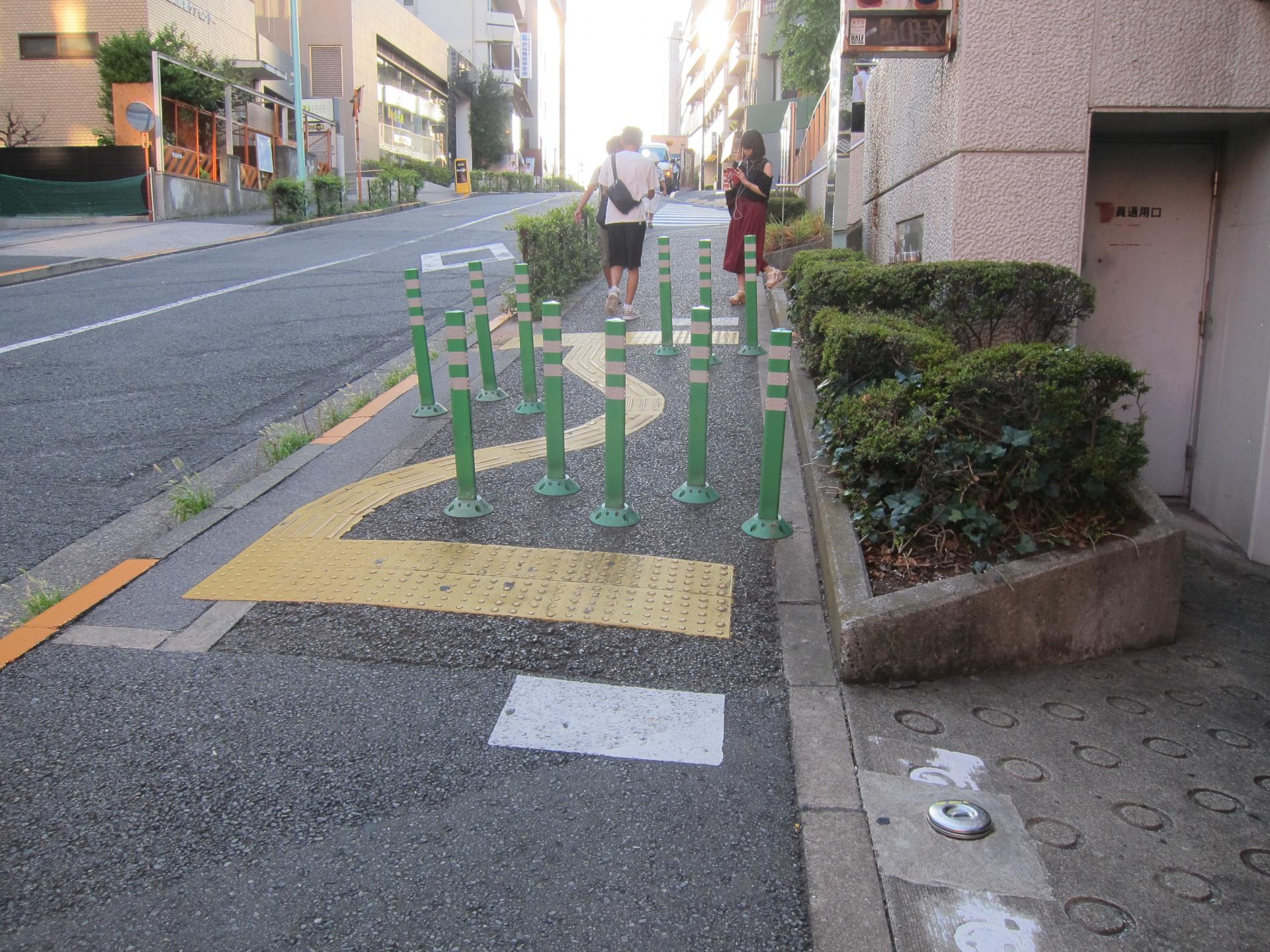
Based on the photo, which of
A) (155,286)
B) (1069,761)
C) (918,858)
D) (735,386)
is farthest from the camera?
(155,286)

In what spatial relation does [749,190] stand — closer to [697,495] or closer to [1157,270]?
[1157,270]

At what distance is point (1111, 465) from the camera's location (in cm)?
433

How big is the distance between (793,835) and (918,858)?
0.35m

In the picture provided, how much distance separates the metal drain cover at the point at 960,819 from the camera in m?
2.88

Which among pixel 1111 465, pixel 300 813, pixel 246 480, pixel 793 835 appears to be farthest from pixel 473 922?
pixel 246 480

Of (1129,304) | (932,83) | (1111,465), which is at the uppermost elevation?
(932,83)

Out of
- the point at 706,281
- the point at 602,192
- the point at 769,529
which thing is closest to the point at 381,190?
the point at 602,192

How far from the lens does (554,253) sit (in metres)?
12.5

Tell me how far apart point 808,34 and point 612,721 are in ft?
87.9

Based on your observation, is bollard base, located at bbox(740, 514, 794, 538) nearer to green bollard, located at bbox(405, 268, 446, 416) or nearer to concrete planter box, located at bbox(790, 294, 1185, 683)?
concrete planter box, located at bbox(790, 294, 1185, 683)

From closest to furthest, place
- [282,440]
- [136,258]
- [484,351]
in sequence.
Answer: [282,440] → [484,351] → [136,258]

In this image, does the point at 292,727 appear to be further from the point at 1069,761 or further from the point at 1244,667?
the point at 1244,667

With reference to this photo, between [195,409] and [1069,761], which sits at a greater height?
[195,409]

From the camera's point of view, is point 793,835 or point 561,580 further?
point 561,580
